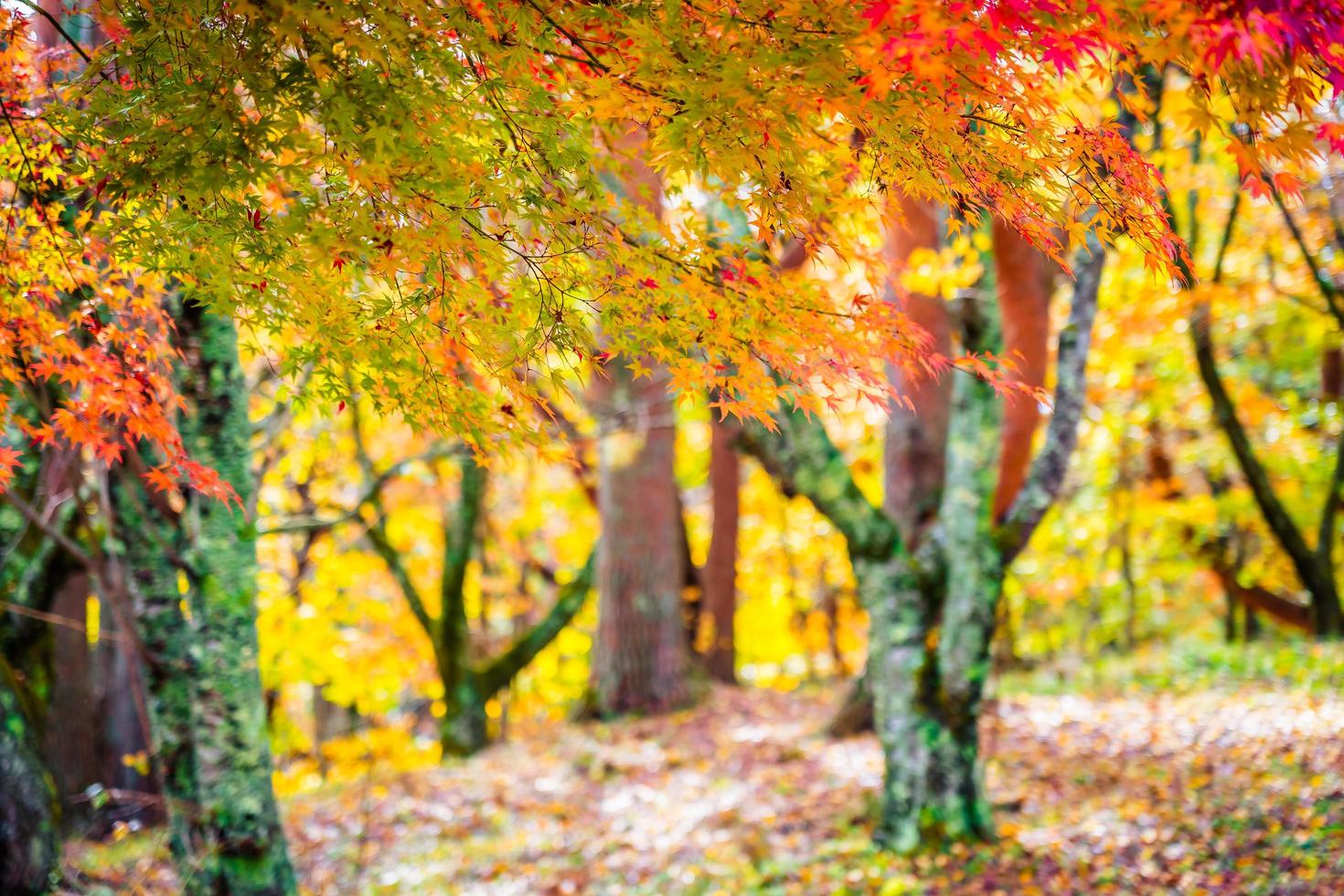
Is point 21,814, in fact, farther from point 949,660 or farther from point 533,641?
point 533,641

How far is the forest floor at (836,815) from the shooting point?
17.4 ft

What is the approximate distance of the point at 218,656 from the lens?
5078 millimetres

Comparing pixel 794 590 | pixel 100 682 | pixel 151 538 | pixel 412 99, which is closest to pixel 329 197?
pixel 412 99

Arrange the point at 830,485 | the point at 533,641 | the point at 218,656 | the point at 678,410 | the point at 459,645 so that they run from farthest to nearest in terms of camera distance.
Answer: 1. the point at 533,641
2. the point at 459,645
3. the point at 678,410
4. the point at 830,485
5. the point at 218,656

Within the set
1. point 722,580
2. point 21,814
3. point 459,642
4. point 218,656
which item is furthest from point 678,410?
point 722,580

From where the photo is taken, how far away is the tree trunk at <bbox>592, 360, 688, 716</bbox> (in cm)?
1049

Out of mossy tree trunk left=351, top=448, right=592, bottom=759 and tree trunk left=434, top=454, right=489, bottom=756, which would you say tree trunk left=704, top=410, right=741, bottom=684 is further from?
tree trunk left=434, top=454, right=489, bottom=756

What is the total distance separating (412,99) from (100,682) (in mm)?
7781

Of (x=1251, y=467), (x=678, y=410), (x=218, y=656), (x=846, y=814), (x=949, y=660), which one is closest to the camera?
(x=218, y=656)

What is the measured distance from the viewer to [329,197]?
2645 mm

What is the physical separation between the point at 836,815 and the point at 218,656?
4192mm

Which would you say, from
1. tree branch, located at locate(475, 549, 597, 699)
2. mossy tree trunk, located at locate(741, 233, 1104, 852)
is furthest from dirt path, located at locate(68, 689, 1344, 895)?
tree branch, located at locate(475, 549, 597, 699)

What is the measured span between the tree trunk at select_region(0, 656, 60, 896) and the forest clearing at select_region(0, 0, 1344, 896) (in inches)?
1.3

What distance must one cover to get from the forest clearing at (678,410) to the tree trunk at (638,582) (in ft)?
0.17
